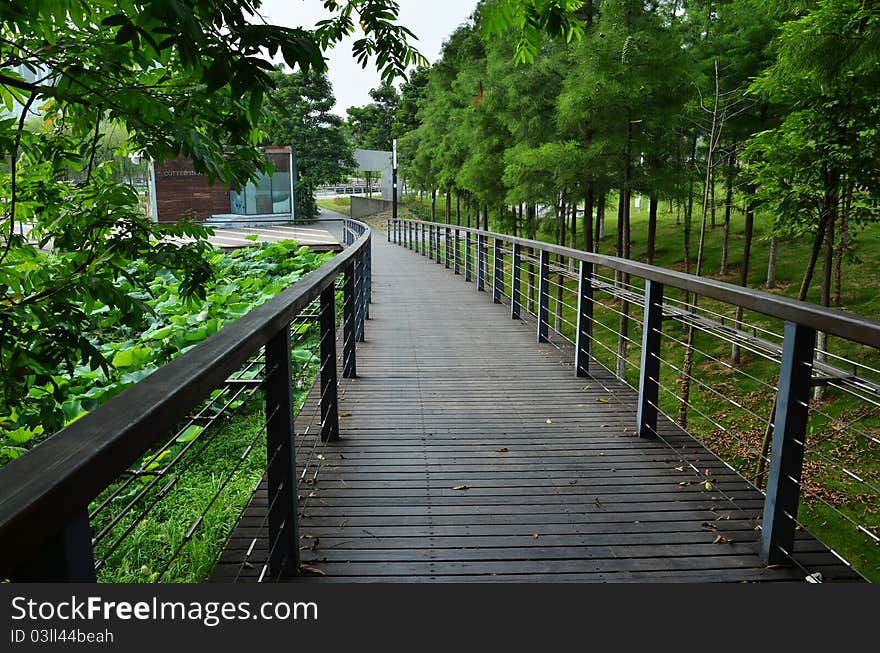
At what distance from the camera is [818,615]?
171 centimetres

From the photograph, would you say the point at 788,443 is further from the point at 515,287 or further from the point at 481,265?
the point at 481,265


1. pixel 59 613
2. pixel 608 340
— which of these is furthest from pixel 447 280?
pixel 59 613

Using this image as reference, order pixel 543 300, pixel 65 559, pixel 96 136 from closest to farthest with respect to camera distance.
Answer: pixel 65 559 → pixel 96 136 → pixel 543 300

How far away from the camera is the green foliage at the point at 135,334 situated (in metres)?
→ 3.74

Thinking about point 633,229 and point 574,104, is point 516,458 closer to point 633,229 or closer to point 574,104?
point 574,104

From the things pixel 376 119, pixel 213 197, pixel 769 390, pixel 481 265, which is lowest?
pixel 769 390

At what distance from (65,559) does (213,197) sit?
3767 cm

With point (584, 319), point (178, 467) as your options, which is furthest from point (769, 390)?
point (178, 467)

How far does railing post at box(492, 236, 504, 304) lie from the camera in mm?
A: 9874

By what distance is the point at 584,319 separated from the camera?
556cm

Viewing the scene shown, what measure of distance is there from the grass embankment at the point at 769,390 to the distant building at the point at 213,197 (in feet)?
48.8

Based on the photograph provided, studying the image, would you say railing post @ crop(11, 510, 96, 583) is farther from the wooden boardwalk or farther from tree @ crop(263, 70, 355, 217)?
tree @ crop(263, 70, 355, 217)

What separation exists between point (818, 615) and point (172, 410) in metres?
1.55

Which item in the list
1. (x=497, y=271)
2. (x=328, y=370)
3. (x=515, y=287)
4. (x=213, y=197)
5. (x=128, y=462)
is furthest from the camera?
(x=213, y=197)
